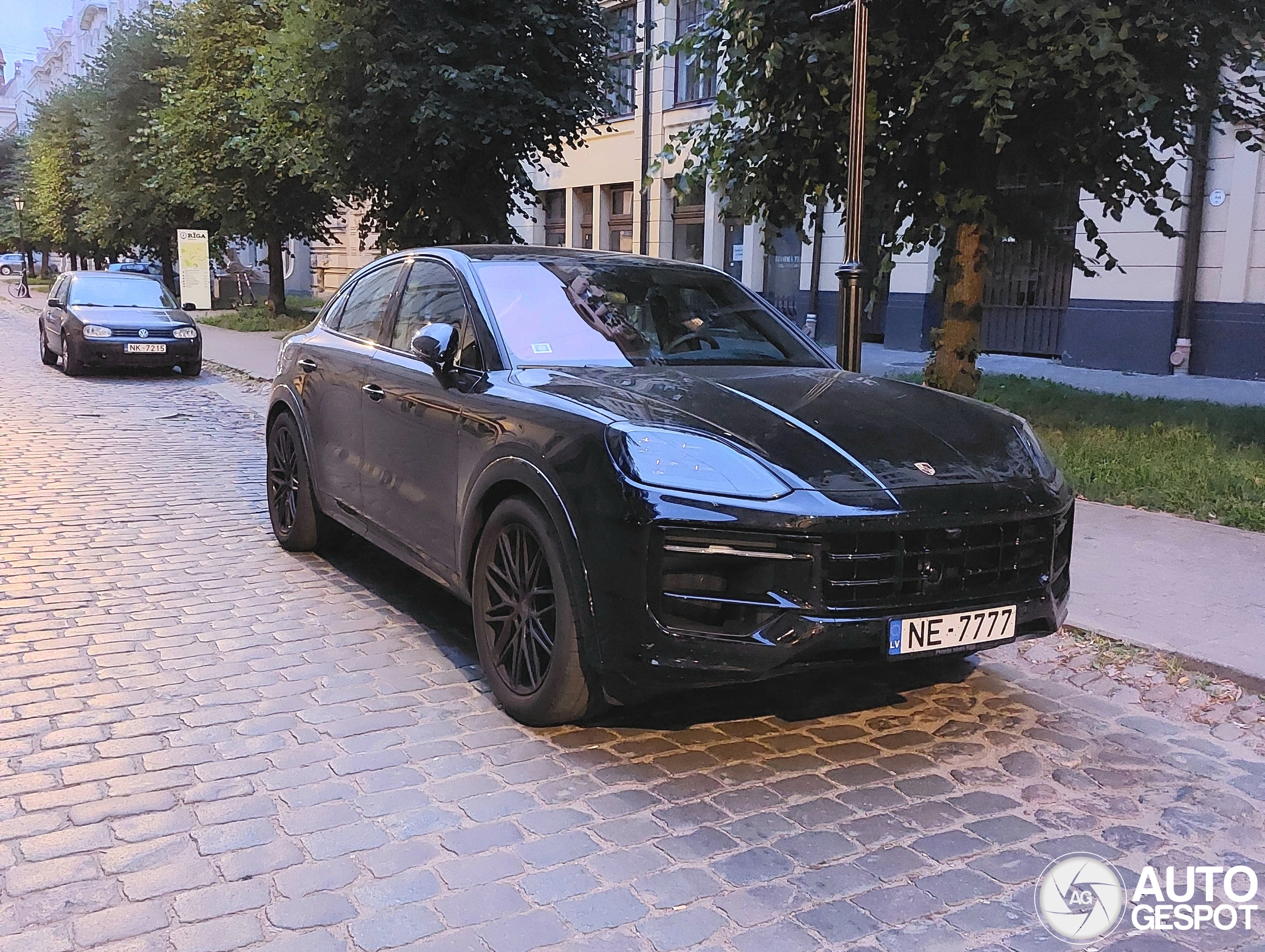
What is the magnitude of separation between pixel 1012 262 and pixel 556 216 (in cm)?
1605

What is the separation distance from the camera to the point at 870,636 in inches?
139

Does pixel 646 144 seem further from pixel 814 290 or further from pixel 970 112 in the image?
pixel 970 112

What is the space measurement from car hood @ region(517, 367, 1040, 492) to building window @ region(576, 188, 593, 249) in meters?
26.2

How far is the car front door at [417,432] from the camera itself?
4.64 metres

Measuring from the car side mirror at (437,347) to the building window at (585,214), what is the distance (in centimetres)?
2584

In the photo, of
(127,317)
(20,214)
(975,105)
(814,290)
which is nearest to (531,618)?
(975,105)

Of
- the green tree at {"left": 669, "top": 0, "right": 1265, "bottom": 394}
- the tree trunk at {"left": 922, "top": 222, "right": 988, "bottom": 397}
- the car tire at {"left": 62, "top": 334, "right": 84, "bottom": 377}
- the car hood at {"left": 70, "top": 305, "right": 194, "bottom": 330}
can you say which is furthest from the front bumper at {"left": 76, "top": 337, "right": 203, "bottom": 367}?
the tree trunk at {"left": 922, "top": 222, "right": 988, "bottom": 397}

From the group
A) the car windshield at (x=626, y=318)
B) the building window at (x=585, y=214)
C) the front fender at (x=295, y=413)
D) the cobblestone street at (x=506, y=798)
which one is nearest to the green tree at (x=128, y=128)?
the building window at (x=585, y=214)

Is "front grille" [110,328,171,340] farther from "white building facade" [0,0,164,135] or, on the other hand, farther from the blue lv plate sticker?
"white building facade" [0,0,164,135]

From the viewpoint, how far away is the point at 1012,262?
18609 mm

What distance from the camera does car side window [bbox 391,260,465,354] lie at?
16.2ft

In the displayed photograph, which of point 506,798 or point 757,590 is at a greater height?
point 757,590

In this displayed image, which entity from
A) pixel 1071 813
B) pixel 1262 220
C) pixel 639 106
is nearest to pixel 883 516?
pixel 1071 813

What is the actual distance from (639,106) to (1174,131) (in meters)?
19.2
